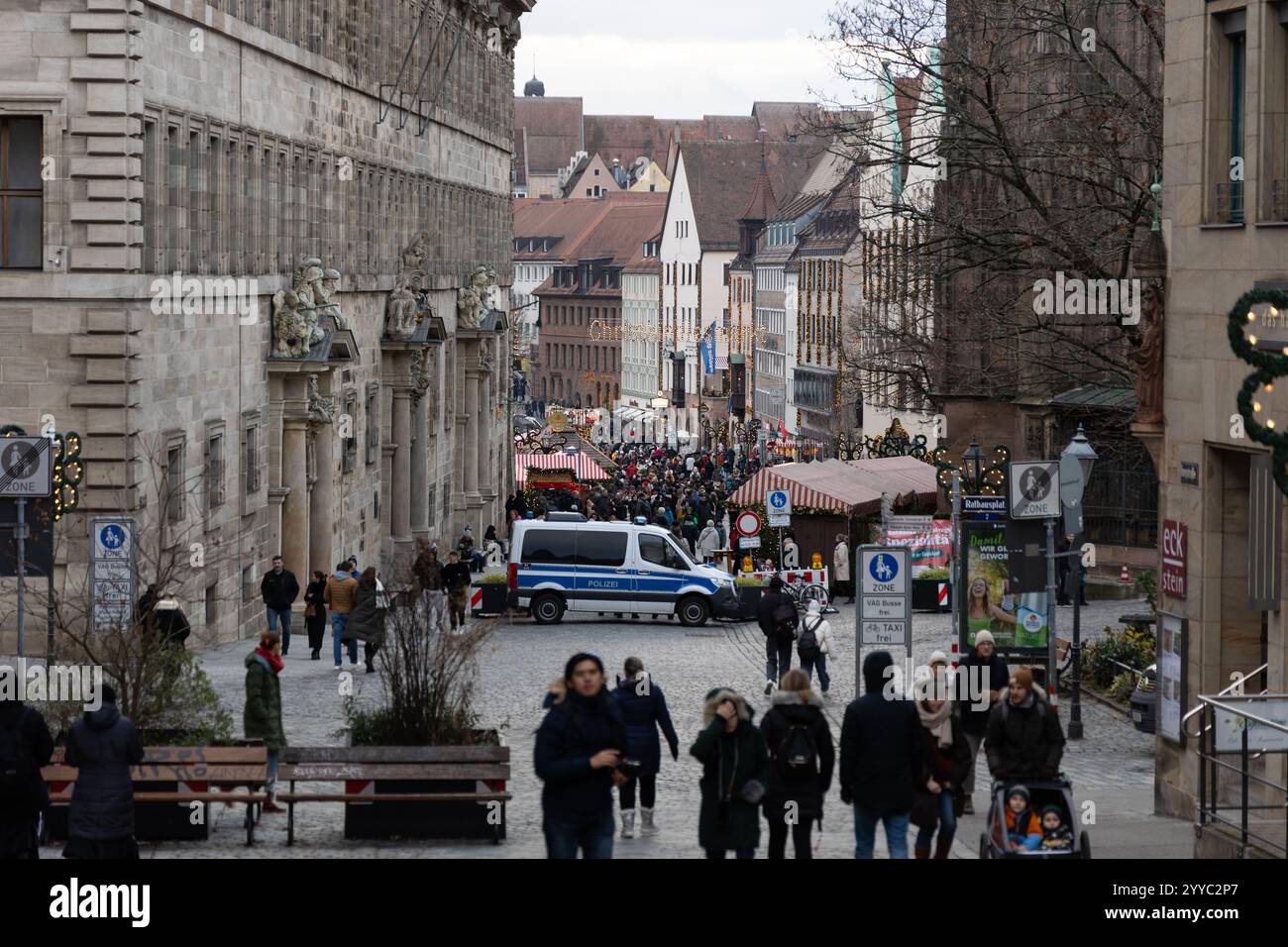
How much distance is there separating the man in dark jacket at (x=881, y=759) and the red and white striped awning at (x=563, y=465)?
60154 millimetres

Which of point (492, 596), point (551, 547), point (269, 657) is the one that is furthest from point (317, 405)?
point (269, 657)

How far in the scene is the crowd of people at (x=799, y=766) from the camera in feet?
43.1

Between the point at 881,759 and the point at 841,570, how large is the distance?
3417 cm

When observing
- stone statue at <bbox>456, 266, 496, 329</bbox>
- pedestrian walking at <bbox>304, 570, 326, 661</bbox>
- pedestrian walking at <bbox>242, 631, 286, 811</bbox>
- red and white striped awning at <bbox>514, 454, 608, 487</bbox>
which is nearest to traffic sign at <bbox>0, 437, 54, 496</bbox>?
pedestrian walking at <bbox>242, 631, 286, 811</bbox>

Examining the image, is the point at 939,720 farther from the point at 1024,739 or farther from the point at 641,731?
the point at 641,731

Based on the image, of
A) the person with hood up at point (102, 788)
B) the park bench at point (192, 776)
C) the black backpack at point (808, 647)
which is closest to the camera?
the person with hood up at point (102, 788)

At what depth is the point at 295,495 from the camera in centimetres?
4125

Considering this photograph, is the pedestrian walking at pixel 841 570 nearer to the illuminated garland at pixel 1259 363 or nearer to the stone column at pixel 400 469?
the stone column at pixel 400 469

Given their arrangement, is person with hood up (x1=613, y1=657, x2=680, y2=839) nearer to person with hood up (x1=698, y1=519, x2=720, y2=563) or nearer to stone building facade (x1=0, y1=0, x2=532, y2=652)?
stone building facade (x1=0, y1=0, x2=532, y2=652)

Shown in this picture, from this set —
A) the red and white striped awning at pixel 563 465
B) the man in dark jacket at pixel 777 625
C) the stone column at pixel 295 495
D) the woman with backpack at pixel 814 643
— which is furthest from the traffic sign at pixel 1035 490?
the red and white striped awning at pixel 563 465

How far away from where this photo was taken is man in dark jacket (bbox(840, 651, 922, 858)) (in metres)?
14.8

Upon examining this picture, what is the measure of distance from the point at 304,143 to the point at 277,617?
461 inches

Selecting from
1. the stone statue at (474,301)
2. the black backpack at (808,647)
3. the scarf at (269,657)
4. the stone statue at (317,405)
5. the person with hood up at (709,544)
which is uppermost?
the stone statue at (474,301)

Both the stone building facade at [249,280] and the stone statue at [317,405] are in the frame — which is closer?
the stone building facade at [249,280]
